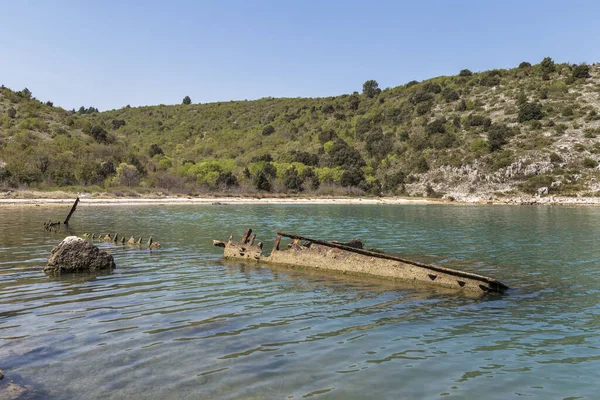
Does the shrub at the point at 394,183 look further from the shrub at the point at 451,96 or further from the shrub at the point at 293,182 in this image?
the shrub at the point at 451,96

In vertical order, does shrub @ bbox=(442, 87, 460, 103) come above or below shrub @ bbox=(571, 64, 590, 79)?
below

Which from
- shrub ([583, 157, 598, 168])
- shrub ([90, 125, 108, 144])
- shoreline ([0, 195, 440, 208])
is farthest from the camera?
shrub ([90, 125, 108, 144])

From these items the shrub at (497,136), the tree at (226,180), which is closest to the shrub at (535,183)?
the shrub at (497,136)

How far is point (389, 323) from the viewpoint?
948 centimetres

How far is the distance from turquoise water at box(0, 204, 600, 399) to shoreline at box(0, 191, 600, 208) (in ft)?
131

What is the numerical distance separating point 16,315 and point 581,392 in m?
10.5

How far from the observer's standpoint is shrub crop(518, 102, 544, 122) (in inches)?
3460

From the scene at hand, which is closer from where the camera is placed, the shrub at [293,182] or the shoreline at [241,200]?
the shoreline at [241,200]

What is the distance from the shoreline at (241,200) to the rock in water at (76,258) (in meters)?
40.4

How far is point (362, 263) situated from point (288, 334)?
666 cm

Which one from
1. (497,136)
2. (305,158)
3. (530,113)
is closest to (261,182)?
(305,158)

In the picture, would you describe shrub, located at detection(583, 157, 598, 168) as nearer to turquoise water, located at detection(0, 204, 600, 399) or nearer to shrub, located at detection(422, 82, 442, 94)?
shrub, located at detection(422, 82, 442, 94)

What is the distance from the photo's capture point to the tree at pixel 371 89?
425ft

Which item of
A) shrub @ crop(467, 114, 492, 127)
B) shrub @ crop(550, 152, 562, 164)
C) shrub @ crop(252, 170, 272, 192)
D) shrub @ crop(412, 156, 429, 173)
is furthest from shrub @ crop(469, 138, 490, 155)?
shrub @ crop(252, 170, 272, 192)
